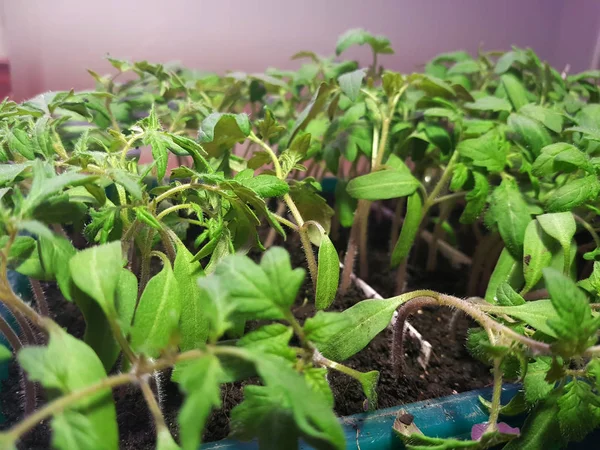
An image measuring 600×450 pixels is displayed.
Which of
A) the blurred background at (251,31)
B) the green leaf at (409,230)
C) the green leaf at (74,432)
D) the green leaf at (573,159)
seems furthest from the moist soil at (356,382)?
the blurred background at (251,31)

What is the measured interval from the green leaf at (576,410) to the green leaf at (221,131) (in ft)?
1.51

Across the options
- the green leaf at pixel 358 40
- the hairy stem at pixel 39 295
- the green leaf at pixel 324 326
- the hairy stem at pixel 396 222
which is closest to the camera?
the green leaf at pixel 324 326

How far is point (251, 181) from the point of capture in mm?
556

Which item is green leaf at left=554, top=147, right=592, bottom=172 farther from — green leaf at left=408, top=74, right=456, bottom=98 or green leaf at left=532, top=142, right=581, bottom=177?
green leaf at left=408, top=74, right=456, bottom=98

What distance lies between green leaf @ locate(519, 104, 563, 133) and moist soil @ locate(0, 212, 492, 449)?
35 centimetres

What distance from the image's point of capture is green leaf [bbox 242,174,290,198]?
21.4 inches

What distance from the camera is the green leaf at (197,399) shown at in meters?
0.30

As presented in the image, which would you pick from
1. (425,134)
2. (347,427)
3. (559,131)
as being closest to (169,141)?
(347,427)

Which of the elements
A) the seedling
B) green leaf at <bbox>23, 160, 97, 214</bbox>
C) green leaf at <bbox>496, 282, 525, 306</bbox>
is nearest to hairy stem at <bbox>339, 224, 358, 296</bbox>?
the seedling

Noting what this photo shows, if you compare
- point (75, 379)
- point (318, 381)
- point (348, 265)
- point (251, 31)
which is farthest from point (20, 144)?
point (251, 31)

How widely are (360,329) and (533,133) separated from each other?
0.44m

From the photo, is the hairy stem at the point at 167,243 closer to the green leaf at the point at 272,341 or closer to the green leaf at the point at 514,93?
the green leaf at the point at 272,341

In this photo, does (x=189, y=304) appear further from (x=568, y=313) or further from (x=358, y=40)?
(x=358, y=40)

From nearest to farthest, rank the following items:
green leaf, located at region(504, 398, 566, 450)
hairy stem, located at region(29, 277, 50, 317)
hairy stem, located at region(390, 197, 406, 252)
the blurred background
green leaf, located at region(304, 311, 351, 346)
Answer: green leaf, located at region(304, 311, 351, 346), green leaf, located at region(504, 398, 566, 450), hairy stem, located at region(29, 277, 50, 317), hairy stem, located at region(390, 197, 406, 252), the blurred background
